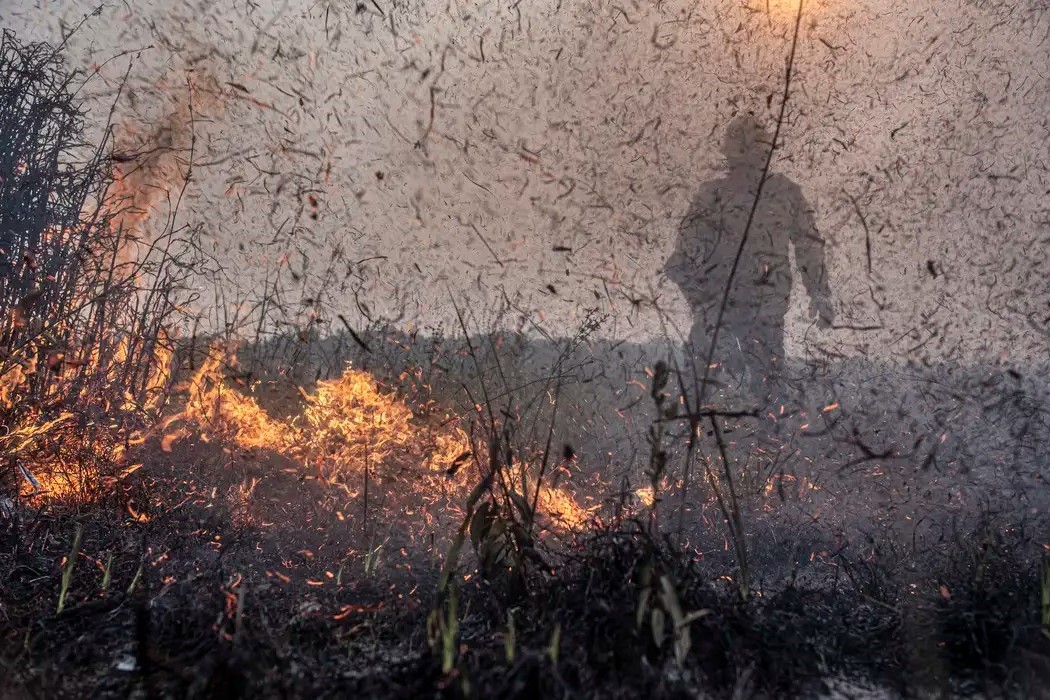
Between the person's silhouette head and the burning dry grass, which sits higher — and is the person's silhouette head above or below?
above

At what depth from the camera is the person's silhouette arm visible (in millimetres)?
4055

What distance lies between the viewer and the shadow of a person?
13.3 feet

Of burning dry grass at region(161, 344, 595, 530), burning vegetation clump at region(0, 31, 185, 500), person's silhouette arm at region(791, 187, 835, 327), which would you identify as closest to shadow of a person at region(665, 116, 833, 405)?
person's silhouette arm at region(791, 187, 835, 327)

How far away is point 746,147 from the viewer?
13.4 ft

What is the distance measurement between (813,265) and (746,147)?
67cm

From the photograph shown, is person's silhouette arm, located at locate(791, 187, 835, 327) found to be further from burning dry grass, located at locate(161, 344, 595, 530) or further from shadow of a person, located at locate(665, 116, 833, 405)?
burning dry grass, located at locate(161, 344, 595, 530)

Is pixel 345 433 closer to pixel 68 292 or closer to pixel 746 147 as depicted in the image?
pixel 68 292

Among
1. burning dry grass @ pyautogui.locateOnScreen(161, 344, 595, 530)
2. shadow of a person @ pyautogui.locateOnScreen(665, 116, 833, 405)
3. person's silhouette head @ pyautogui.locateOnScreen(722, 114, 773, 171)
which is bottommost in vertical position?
burning dry grass @ pyautogui.locateOnScreen(161, 344, 595, 530)

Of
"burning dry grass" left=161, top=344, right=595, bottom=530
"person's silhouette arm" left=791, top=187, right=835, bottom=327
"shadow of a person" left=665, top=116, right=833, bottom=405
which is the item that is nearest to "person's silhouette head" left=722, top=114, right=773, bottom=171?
"shadow of a person" left=665, top=116, right=833, bottom=405

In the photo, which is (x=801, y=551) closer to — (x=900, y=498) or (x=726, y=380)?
(x=900, y=498)

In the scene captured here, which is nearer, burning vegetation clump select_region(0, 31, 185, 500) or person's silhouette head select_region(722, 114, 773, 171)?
burning vegetation clump select_region(0, 31, 185, 500)

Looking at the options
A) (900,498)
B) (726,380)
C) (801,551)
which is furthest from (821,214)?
(801,551)

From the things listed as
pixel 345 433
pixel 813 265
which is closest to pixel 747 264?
pixel 813 265

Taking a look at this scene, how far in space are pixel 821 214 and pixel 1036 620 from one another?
93.2 inches
